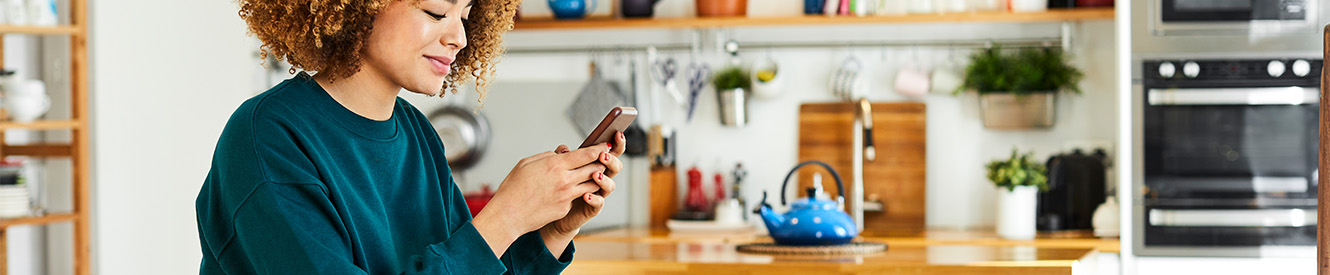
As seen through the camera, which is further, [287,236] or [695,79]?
[695,79]

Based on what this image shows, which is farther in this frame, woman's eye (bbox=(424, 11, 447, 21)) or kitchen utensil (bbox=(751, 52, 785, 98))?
kitchen utensil (bbox=(751, 52, 785, 98))

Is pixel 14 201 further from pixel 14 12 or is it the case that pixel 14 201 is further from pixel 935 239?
pixel 935 239

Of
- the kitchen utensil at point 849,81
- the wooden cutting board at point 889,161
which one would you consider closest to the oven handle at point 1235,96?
the wooden cutting board at point 889,161

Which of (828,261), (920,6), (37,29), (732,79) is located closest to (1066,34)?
(920,6)

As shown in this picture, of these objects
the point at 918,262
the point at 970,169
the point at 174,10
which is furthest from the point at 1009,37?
the point at 174,10

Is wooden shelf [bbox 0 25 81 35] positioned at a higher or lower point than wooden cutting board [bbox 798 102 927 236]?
higher

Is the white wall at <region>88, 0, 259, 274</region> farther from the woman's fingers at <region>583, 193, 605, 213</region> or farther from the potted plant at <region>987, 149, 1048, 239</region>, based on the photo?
the woman's fingers at <region>583, 193, 605, 213</region>

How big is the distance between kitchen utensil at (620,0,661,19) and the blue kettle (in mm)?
1262

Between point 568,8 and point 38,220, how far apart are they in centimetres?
173

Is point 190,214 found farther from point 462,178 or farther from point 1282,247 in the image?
point 1282,247

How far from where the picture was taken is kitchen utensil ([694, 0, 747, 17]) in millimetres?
4074

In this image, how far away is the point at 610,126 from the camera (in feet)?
4.03

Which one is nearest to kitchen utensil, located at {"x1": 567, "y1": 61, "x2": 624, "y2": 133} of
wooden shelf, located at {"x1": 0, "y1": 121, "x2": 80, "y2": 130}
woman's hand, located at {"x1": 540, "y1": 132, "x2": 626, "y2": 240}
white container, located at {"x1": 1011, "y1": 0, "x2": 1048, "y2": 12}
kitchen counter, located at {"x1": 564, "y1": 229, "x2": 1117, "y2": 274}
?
kitchen counter, located at {"x1": 564, "y1": 229, "x2": 1117, "y2": 274}

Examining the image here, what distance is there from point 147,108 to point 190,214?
0.39 m
